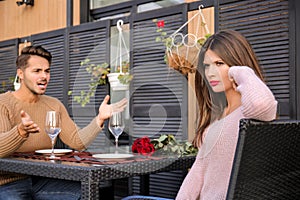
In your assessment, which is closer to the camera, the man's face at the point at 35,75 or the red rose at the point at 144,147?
the red rose at the point at 144,147

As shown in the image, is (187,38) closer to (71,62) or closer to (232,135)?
(71,62)

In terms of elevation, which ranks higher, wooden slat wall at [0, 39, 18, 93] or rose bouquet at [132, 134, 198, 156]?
wooden slat wall at [0, 39, 18, 93]

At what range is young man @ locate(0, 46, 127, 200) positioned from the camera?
2256 millimetres

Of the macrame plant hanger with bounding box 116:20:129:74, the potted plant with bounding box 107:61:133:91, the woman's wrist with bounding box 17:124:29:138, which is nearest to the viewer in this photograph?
the woman's wrist with bounding box 17:124:29:138

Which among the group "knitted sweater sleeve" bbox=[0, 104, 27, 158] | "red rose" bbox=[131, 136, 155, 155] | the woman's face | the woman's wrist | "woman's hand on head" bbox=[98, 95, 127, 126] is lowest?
"red rose" bbox=[131, 136, 155, 155]

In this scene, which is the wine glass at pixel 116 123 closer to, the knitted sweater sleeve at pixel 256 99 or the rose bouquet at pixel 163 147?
the rose bouquet at pixel 163 147

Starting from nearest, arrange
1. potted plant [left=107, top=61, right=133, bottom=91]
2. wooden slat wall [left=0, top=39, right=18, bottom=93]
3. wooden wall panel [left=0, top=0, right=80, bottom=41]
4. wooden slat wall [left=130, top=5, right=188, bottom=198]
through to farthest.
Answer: wooden slat wall [left=130, top=5, right=188, bottom=198], potted plant [left=107, top=61, right=133, bottom=91], wooden wall panel [left=0, top=0, right=80, bottom=41], wooden slat wall [left=0, top=39, right=18, bottom=93]

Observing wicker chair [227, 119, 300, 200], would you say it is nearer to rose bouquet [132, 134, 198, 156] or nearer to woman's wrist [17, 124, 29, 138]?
rose bouquet [132, 134, 198, 156]

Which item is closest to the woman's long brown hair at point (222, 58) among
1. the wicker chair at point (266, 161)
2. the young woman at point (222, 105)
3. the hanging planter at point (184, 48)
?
the young woman at point (222, 105)

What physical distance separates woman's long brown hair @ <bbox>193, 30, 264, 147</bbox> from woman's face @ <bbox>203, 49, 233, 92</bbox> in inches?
1.1

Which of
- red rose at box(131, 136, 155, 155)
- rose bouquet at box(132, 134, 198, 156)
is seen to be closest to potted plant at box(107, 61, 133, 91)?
rose bouquet at box(132, 134, 198, 156)

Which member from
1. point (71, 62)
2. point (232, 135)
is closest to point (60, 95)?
point (71, 62)

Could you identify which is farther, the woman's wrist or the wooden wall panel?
the wooden wall panel

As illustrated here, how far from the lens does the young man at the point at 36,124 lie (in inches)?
88.8
